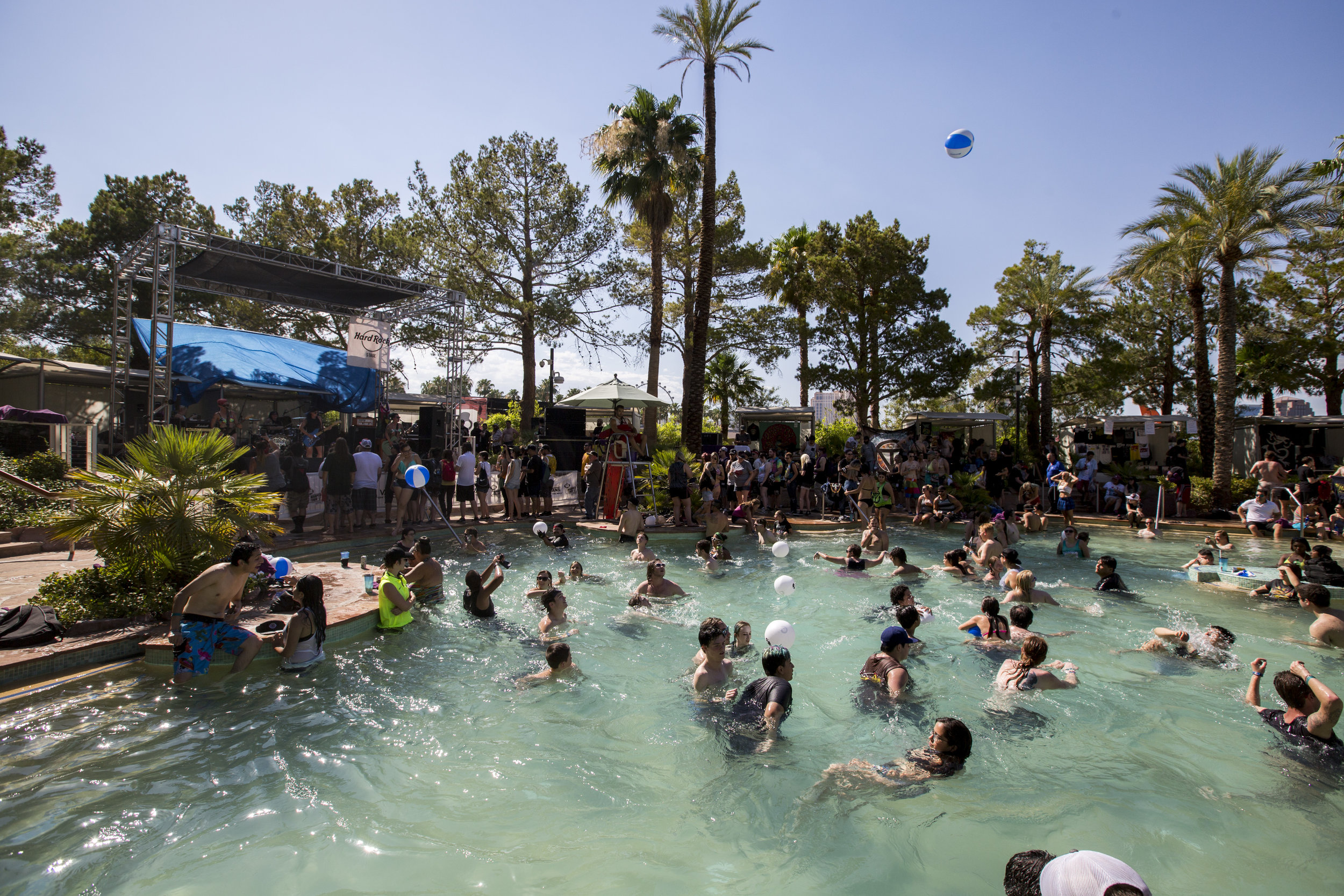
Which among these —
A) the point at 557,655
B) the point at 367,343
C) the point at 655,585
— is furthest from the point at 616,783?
the point at 367,343

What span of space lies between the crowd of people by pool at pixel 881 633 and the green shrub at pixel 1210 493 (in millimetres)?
4809

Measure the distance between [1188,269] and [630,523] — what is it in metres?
18.3

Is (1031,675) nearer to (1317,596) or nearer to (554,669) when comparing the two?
(1317,596)

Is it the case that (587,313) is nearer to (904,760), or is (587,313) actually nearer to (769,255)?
(769,255)

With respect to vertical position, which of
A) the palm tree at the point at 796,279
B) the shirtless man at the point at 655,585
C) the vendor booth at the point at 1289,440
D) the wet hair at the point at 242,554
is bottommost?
the shirtless man at the point at 655,585

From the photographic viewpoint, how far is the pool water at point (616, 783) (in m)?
4.18

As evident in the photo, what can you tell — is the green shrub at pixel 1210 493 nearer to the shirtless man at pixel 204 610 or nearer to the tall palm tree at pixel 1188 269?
the tall palm tree at pixel 1188 269

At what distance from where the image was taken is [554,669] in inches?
278

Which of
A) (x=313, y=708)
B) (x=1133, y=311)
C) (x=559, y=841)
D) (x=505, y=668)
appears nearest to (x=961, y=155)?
(x=505, y=668)

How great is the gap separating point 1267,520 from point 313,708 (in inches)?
725

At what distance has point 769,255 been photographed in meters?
28.6

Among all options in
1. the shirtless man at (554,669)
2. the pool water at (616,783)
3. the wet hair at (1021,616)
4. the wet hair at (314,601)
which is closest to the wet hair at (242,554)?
the wet hair at (314,601)

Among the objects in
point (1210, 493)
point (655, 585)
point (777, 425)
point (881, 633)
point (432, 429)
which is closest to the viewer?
point (881, 633)

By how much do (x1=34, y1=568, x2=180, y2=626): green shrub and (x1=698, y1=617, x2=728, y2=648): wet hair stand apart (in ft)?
18.0
